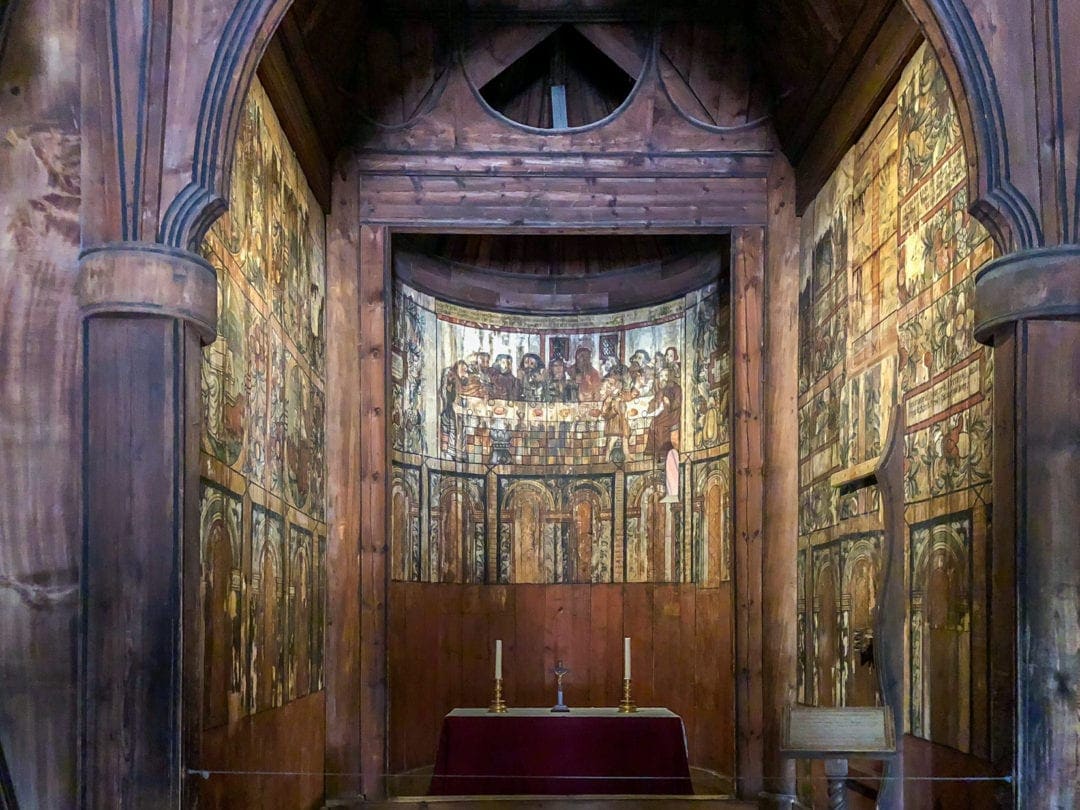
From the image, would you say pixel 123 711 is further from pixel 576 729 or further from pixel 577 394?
pixel 577 394

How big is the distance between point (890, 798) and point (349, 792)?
14.5 ft

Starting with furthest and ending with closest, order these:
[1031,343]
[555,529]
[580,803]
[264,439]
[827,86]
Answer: [555,529]
[580,803]
[827,86]
[264,439]
[1031,343]

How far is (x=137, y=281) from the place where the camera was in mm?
4508

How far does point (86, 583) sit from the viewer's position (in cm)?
443

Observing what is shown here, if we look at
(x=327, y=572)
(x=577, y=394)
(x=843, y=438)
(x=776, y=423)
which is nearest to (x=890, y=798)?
(x=843, y=438)

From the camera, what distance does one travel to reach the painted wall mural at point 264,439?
19.8ft

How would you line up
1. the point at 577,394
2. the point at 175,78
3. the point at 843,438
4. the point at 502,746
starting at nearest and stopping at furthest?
the point at 175,78 → the point at 843,438 → the point at 502,746 → the point at 577,394

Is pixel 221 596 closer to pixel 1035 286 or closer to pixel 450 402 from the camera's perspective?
pixel 1035 286

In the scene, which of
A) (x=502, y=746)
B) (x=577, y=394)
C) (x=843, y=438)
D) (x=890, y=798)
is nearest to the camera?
(x=890, y=798)

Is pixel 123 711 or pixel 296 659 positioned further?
A: pixel 296 659

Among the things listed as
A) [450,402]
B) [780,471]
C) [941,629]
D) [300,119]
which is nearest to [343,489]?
[450,402]

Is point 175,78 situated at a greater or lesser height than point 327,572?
greater

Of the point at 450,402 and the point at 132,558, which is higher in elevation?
the point at 450,402

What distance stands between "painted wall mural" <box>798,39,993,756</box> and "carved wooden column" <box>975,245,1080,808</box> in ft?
3.10
